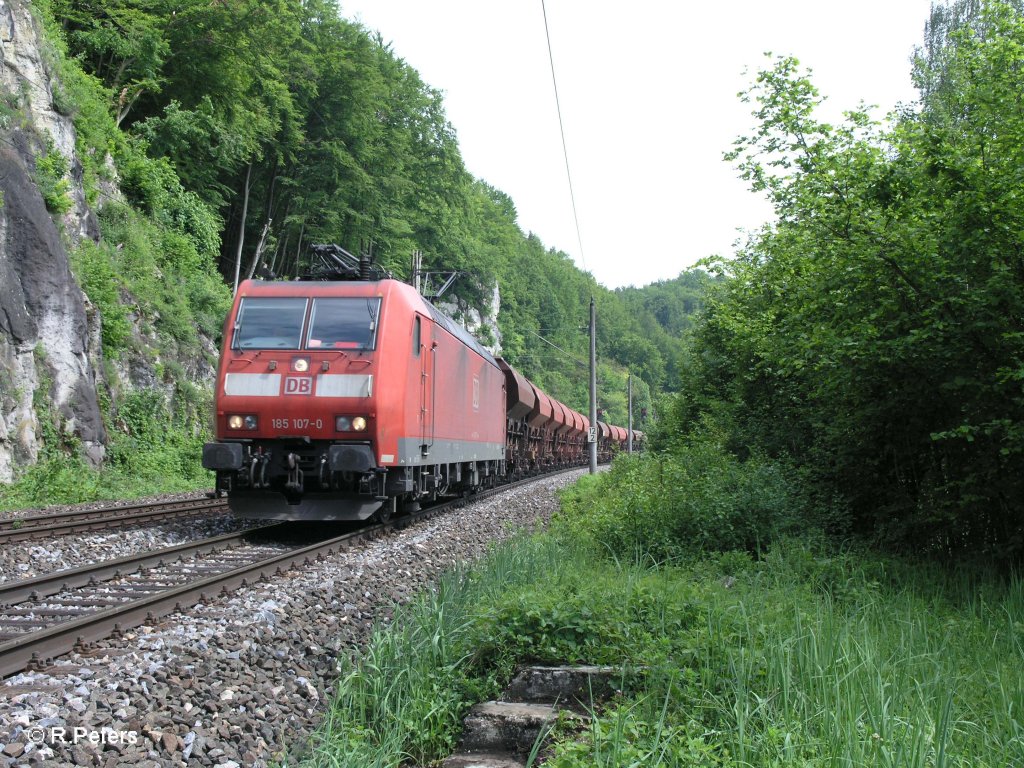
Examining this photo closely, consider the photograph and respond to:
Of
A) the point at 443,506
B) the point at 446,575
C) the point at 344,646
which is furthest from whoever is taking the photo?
the point at 443,506

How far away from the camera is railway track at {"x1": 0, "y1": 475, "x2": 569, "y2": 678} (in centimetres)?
502

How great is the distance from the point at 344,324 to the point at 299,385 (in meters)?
0.96

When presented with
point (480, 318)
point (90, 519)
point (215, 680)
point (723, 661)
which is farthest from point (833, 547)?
point (480, 318)

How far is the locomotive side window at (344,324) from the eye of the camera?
408 inches

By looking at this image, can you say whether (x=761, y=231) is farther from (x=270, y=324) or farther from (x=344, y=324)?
(x=270, y=324)

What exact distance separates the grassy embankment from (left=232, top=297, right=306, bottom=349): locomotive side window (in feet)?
14.6

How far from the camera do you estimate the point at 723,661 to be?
4230 mm

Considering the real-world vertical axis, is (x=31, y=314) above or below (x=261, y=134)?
below

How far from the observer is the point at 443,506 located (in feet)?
48.3

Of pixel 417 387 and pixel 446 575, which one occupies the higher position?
pixel 417 387

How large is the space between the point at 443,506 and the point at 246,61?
1913 centimetres

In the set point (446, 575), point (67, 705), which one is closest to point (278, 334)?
point (446, 575)

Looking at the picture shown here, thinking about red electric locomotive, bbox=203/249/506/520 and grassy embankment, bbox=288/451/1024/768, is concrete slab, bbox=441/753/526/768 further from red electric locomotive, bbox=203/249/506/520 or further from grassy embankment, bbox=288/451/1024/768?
red electric locomotive, bbox=203/249/506/520

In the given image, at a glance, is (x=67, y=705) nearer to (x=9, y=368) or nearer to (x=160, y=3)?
(x=9, y=368)
